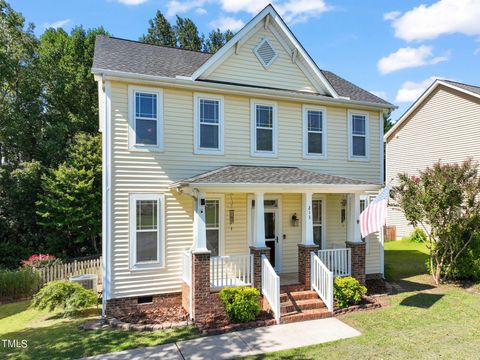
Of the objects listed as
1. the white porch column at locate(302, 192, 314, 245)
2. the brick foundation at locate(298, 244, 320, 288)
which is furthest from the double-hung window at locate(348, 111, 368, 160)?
the brick foundation at locate(298, 244, 320, 288)

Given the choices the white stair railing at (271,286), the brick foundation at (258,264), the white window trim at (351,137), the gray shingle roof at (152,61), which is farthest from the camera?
the white window trim at (351,137)

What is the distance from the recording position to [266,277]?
9.51m

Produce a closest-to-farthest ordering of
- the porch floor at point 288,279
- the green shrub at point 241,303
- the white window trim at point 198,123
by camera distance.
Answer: the green shrub at point 241,303 < the porch floor at point 288,279 < the white window trim at point 198,123

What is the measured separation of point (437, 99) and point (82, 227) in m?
23.8

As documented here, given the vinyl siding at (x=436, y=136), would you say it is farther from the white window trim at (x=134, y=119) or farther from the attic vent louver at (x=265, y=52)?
the white window trim at (x=134, y=119)

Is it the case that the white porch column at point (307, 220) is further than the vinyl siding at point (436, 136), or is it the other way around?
the vinyl siding at point (436, 136)

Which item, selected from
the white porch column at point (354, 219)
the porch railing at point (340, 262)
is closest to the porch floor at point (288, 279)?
the porch railing at point (340, 262)

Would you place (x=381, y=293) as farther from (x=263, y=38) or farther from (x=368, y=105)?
(x=263, y=38)

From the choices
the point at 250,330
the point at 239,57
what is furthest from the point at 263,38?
the point at 250,330

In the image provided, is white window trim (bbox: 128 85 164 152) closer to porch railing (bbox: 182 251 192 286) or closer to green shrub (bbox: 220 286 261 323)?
porch railing (bbox: 182 251 192 286)

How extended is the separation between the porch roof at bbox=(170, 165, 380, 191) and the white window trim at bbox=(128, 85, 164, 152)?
52.4 inches

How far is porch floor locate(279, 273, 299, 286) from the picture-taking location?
10.6 metres

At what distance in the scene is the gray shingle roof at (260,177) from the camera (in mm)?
9445

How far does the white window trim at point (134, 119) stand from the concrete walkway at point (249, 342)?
5.44 metres
